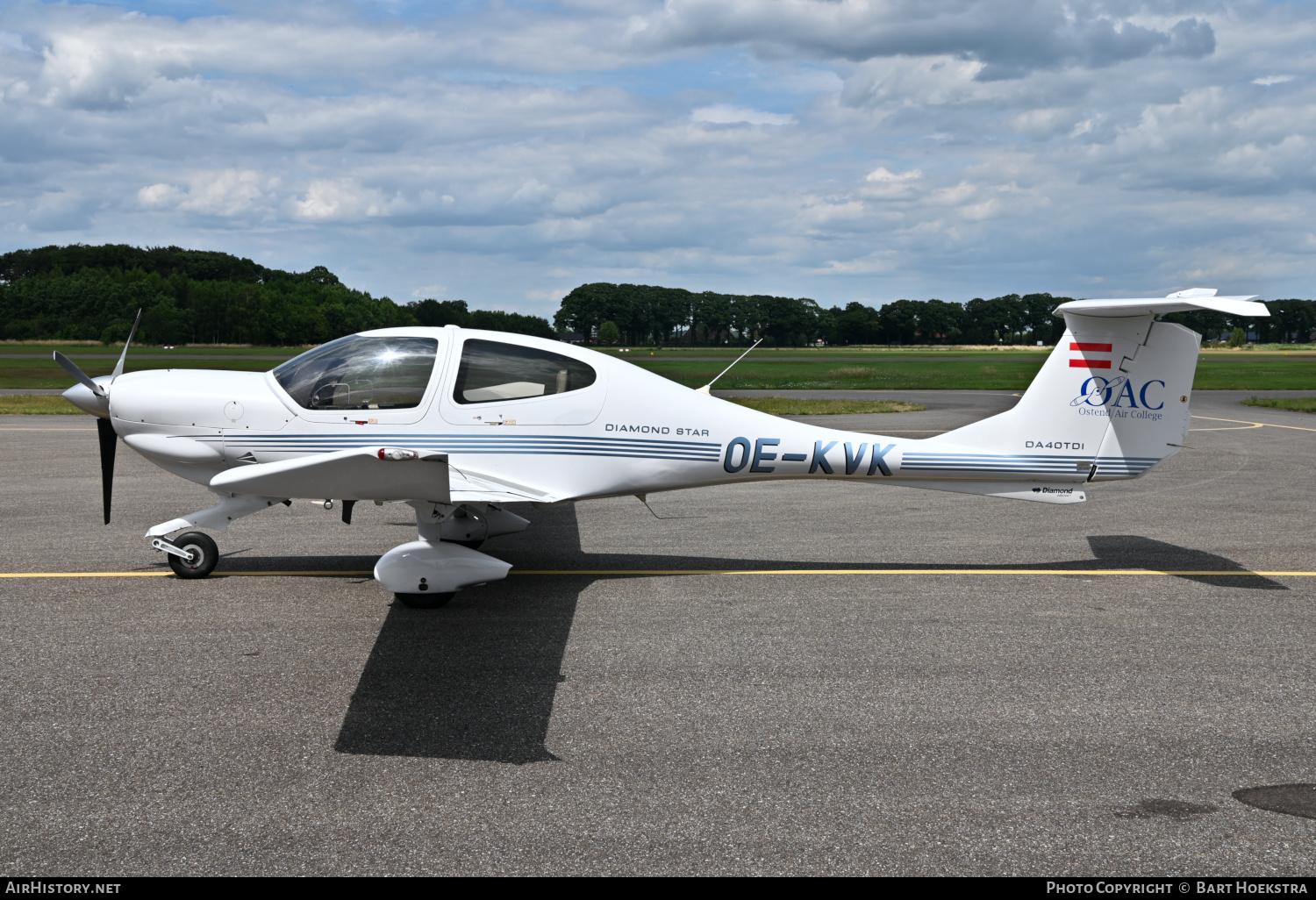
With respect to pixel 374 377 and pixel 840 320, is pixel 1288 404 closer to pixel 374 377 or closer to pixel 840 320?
pixel 374 377

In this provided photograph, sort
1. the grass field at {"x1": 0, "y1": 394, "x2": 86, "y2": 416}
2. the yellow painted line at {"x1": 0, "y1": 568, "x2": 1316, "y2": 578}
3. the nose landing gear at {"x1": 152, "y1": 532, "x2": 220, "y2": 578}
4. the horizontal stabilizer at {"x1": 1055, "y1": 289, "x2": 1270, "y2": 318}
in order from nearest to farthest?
the horizontal stabilizer at {"x1": 1055, "y1": 289, "x2": 1270, "y2": 318}, the nose landing gear at {"x1": 152, "y1": 532, "x2": 220, "y2": 578}, the yellow painted line at {"x1": 0, "y1": 568, "x2": 1316, "y2": 578}, the grass field at {"x1": 0, "y1": 394, "x2": 86, "y2": 416}

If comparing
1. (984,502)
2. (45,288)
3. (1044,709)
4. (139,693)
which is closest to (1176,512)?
(984,502)

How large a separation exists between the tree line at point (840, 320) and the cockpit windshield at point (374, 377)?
11203 centimetres

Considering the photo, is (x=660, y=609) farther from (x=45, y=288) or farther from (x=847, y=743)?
(x=45, y=288)

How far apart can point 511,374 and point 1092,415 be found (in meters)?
5.32

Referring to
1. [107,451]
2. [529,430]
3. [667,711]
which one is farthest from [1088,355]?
[107,451]

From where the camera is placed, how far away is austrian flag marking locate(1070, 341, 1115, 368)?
319 inches

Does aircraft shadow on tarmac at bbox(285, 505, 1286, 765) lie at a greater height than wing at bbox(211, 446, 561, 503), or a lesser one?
lesser

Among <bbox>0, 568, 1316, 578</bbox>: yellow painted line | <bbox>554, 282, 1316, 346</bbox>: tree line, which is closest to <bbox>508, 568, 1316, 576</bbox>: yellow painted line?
<bbox>0, 568, 1316, 578</bbox>: yellow painted line

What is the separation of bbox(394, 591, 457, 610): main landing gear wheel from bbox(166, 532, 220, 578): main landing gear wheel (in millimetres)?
2142

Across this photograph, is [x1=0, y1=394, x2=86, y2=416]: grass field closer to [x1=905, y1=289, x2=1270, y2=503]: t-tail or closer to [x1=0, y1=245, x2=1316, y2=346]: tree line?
[x1=0, y1=245, x2=1316, y2=346]: tree line

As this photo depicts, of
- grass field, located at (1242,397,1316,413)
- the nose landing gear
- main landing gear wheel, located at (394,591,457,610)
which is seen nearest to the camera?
main landing gear wheel, located at (394,591,457,610)

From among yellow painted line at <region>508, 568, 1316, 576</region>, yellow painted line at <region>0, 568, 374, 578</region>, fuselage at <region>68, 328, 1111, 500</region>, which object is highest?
fuselage at <region>68, 328, 1111, 500</region>

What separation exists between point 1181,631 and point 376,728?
227 inches
